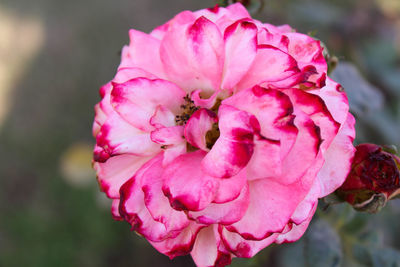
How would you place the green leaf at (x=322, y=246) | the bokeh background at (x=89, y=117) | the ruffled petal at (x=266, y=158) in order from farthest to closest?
the bokeh background at (x=89, y=117) → the green leaf at (x=322, y=246) → the ruffled petal at (x=266, y=158)

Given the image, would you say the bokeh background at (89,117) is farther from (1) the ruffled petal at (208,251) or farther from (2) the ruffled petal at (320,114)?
(2) the ruffled petal at (320,114)

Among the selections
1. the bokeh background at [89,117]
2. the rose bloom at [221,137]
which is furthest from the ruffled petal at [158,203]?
the bokeh background at [89,117]

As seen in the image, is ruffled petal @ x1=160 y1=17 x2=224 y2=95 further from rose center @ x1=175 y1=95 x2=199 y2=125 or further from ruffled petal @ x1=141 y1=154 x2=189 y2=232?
ruffled petal @ x1=141 y1=154 x2=189 y2=232

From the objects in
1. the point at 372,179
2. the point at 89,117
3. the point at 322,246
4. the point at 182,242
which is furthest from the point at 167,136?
the point at 89,117

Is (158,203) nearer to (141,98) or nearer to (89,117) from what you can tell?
(141,98)

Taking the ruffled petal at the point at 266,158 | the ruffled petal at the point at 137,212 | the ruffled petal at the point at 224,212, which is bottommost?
the ruffled petal at the point at 137,212

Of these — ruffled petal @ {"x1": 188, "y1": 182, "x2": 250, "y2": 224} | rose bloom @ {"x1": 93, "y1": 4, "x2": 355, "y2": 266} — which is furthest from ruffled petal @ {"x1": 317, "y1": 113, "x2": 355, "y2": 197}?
ruffled petal @ {"x1": 188, "y1": 182, "x2": 250, "y2": 224}

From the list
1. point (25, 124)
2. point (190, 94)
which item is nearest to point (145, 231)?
point (190, 94)
